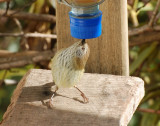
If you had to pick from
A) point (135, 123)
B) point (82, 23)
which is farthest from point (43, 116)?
point (135, 123)

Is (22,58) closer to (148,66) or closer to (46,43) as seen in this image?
(46,43)

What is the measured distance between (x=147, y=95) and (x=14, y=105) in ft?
4.49

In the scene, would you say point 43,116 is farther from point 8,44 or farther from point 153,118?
point 8,44

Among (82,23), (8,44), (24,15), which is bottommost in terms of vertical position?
(8,44)

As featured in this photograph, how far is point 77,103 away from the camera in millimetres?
1551

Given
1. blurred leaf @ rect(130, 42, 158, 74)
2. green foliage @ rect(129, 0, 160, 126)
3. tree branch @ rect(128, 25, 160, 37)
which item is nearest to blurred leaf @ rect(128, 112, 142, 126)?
green foliage @ rect(129, 0, 160, 126)

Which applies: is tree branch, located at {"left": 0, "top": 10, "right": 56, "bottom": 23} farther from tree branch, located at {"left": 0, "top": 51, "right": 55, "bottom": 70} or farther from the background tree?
tree branch, located at {"left": 0, "top": 51, "right": 55, "bottom": 70}

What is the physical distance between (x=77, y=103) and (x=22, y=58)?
98cm

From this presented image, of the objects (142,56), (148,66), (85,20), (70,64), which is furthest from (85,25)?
(148,66)

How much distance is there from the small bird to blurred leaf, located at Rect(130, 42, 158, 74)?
116 centimetres

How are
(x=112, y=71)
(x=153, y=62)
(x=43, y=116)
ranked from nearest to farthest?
(x=43, y=116) < (x=112, y=71) < (x=153, y=62)

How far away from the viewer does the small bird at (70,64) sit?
1451mm

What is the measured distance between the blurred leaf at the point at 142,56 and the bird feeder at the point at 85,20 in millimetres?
1281

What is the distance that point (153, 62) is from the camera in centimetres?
307
